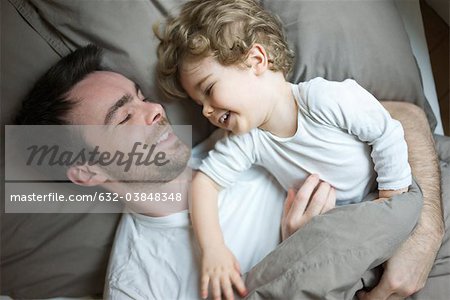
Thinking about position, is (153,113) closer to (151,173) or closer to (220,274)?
(151,173)

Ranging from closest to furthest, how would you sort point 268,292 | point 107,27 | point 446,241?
1. point 268,292
2. point 446,241
3. point 107,27

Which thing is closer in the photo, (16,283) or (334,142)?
(334,142)

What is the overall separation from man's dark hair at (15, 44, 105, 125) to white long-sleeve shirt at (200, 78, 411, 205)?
305 millimetres

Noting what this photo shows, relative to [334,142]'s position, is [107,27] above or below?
above

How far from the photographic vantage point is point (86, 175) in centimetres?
112

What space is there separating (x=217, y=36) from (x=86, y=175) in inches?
15.9

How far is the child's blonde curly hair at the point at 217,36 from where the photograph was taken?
98 cm

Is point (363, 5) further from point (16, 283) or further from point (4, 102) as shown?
point (16, 283)

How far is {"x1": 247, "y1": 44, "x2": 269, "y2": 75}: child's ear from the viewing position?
1.00m

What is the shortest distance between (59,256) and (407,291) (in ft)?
2.40

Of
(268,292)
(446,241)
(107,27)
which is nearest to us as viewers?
(268,292)

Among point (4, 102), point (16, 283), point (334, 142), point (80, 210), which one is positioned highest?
point (4, 102)

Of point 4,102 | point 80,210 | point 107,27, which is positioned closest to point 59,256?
point 80,210

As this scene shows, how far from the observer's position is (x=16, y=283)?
119cm
